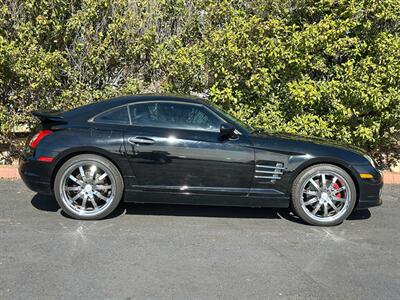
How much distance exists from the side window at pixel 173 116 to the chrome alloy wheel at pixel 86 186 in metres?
0.72

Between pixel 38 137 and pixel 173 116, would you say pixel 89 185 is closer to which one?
pixel 38 137

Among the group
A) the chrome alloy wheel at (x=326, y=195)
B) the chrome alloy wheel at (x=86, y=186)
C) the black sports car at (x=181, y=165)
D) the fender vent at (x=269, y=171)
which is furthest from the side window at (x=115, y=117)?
the chrome alloy wheel at (x=326, y=195)

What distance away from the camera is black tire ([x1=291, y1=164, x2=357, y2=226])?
527cm

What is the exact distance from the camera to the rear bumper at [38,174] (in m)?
5.18

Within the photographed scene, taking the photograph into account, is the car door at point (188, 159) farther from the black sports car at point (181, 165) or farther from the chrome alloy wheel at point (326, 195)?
the chrome alloy wheel at point (326, 195)

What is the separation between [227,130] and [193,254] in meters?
1.49

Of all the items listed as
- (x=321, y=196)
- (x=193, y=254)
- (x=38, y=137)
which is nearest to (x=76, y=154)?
(x=38, y=137)

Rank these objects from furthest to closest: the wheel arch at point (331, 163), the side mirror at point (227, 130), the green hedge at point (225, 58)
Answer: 1. the green hedge at point (225, 58)
2. the wheel arch at point (331, 163)
3. the side mirror at point (227, 130)

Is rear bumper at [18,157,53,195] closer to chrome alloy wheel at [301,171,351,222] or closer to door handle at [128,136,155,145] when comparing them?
door handle at [128,136,155,145]

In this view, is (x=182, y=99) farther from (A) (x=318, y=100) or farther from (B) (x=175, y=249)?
(A) (x=318, y=100)

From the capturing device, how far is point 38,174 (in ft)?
17.1

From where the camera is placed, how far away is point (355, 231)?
5238 mm

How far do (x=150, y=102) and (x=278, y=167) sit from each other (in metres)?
1.69

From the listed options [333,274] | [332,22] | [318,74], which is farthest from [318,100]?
[333,274]
